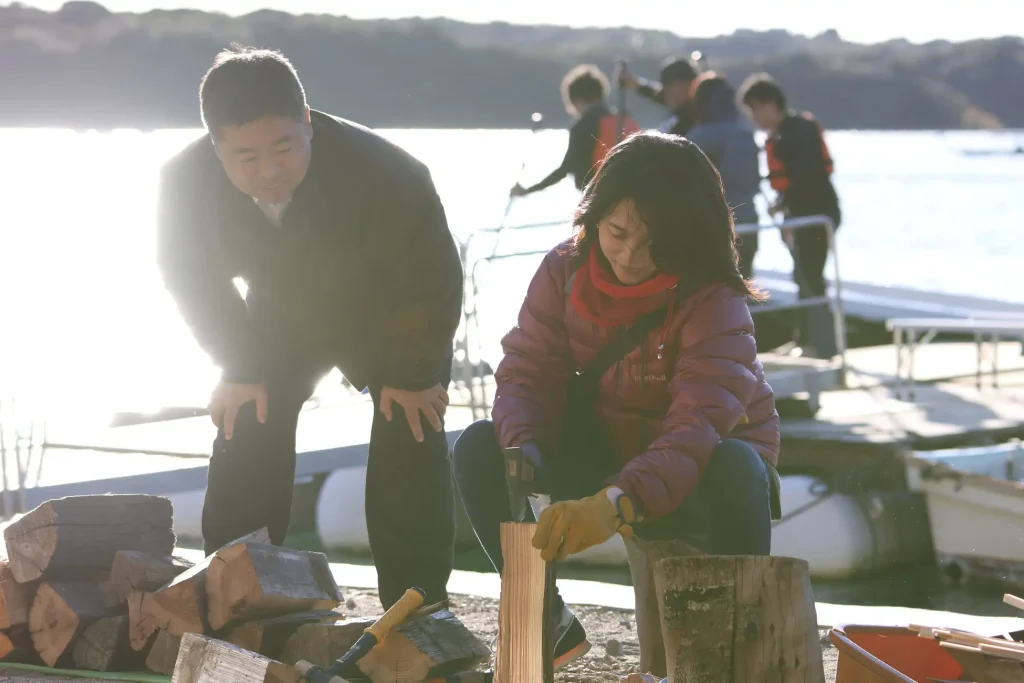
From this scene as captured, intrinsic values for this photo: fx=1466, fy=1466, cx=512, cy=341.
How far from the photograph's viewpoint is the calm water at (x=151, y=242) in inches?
469

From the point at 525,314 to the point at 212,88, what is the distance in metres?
0.89

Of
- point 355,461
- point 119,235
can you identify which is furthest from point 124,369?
point 119,235

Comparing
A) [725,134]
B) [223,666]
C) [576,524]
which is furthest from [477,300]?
[576,524]

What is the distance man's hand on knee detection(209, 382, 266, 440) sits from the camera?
3.69m

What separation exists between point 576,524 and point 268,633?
3.31ft

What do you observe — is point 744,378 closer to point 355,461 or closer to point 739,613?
point 739,613

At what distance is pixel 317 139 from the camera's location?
3.51m

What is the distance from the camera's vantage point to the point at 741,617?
8.23ft

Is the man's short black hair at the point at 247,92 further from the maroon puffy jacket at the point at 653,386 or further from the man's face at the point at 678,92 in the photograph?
the man's face at the point at 678,92

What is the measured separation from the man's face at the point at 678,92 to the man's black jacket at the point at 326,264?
5.11 meters

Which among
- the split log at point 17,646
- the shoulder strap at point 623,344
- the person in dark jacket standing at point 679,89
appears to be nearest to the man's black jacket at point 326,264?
the shoulder strap at point 623,344

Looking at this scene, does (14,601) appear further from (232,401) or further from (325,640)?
(325,640)

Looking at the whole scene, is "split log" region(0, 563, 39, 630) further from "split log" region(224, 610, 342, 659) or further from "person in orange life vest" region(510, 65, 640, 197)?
"person in orange life vest" region(510, 65, 640, 197)

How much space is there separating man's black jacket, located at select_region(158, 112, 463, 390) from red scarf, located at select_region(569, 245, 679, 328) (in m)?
0.62
